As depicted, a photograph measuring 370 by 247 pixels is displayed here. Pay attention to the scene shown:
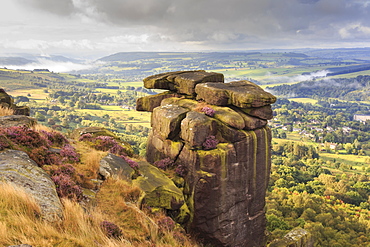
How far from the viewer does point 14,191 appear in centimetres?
934

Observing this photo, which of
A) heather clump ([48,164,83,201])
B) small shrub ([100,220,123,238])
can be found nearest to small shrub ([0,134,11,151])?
heather clump ([48,164,83,201])

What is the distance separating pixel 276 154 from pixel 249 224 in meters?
144

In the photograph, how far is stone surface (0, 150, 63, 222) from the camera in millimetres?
9798

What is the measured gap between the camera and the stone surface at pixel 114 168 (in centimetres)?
1627

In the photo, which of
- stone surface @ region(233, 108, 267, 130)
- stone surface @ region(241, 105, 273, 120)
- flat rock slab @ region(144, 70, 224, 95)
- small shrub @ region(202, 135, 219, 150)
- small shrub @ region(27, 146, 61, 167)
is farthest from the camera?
flat rock slab @ region(144, 70, 224, 95)

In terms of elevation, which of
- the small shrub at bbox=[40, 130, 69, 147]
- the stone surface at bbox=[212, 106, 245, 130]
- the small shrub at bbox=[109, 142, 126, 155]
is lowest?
the small shrub at bbox=[109, 142, 126, 155]

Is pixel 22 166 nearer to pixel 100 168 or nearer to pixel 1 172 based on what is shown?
pixel 1 172

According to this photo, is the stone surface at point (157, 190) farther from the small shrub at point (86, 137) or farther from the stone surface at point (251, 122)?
the stone surface at point (251, 122)

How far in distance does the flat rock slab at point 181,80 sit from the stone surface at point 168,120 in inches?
129

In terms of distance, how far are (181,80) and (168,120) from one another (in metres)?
6.32

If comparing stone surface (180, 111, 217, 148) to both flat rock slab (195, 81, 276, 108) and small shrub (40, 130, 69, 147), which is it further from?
small shrub (40, 130, 69, 147)

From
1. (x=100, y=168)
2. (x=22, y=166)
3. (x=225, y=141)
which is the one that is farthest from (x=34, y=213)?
(x=225, y=141)

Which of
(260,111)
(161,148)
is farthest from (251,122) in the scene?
(161,148)

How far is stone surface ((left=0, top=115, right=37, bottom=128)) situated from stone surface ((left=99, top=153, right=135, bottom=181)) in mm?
6524
